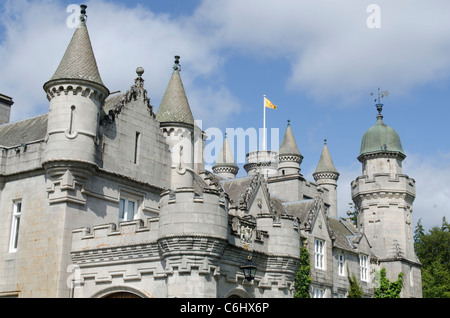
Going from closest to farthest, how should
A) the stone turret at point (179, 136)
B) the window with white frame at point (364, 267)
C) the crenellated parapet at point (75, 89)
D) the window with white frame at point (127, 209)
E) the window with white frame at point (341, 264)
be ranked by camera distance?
1. the crenellated parapet at point (75, 89)
2. the window with white frame at point (127, 209)
3. the stone turret at point (179, 136)
4. the window with white frame at point (341, 264)
5. the window with white frame at point (364, 267)

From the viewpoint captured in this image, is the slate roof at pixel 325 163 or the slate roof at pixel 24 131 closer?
the slate roof at pixel 24 131

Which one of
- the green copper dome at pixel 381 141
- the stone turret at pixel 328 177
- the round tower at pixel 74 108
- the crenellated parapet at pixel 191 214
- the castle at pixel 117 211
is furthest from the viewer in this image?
the stone turret at pixel 328 177

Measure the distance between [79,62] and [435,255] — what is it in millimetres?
Result: 49921

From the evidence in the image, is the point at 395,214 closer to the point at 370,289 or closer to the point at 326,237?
the point at 370,289

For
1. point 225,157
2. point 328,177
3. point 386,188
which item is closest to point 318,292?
point 386,188

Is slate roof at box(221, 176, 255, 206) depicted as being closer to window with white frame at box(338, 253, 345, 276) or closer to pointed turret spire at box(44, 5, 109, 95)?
window with white frame at box(338, 253, 345, 276)

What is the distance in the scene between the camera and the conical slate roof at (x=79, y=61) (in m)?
25.3

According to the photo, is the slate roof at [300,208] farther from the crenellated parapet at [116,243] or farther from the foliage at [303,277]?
the crenellated parapet at [116,243]

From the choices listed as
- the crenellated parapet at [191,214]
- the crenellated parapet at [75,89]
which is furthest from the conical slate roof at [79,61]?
the crenellated parapet at [191,214]

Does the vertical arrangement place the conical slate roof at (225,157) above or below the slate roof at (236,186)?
above

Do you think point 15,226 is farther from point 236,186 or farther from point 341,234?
point 341,234

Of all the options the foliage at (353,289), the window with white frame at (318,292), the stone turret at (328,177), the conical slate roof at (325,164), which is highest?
the conical slate roof at (325,164)

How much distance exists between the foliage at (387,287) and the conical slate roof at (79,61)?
27898 millimetres
